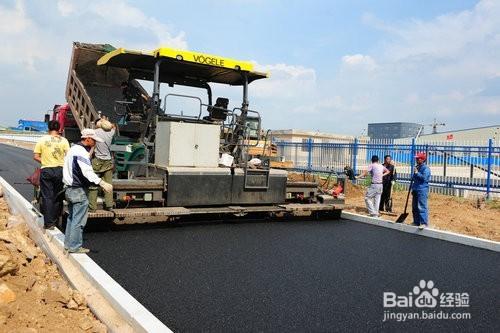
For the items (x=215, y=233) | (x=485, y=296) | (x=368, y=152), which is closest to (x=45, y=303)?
(x=215, y=233)

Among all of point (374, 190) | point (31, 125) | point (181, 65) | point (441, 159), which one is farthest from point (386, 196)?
point (31, 125)

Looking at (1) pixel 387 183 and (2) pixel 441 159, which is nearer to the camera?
(1) pixel 387 183

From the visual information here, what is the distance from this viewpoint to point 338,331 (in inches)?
142

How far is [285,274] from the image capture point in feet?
16.4

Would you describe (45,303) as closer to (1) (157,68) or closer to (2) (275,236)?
(2) (275,236)

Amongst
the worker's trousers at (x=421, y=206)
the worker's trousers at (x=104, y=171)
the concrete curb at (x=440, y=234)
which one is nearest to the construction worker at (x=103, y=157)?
the worker's trousers at (x=104, y=171)

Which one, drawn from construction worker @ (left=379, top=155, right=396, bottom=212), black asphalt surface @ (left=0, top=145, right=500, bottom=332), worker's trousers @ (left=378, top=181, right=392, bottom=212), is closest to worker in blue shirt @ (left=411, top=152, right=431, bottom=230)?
black asphalt surface @ (left=0, top=145, right=500, bottom=332)

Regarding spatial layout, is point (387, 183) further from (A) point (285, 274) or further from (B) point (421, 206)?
(A) point (285, 274)

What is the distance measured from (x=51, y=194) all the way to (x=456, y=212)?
9.36m

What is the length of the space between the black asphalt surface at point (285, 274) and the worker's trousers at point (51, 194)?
0.55 m

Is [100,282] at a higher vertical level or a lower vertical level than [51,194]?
lower

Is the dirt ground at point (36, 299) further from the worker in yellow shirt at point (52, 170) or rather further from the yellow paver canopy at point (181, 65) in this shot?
the yellow paver canopy at point (181, 65)

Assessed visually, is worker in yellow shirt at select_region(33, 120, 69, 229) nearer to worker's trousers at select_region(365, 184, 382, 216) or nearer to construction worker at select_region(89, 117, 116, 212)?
construction worker at select_region(89, 117, 116, 212)

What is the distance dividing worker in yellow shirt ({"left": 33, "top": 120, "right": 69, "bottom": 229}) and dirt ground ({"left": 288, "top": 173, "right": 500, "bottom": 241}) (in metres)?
5.45
